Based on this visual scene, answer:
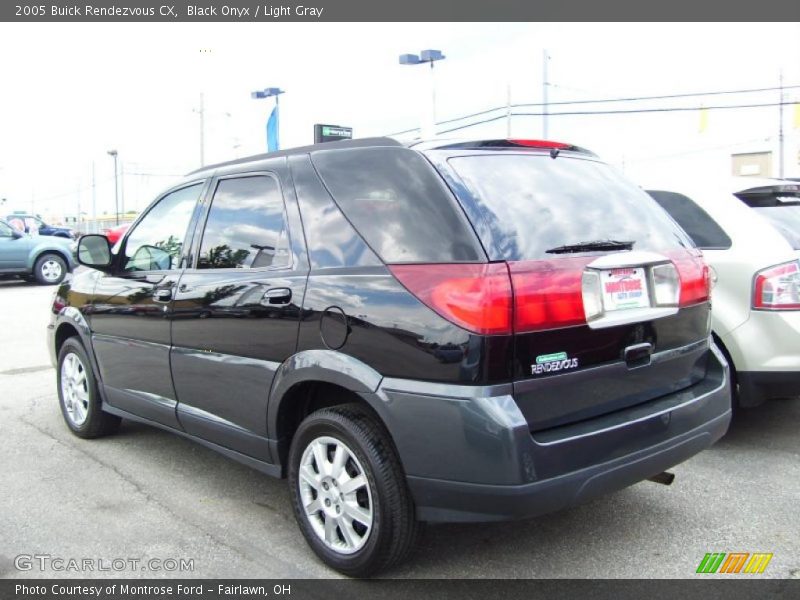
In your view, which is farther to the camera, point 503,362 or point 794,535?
point 794,535

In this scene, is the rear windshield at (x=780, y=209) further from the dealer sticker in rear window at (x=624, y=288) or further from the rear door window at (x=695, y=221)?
the dealer sticker in rear window at (x=624, y=288)

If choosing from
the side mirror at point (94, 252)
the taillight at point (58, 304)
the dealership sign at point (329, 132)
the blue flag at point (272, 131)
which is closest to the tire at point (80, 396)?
the taillight at point (58, 304)

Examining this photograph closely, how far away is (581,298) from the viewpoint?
8.47 feet

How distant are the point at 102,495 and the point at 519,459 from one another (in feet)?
8.45

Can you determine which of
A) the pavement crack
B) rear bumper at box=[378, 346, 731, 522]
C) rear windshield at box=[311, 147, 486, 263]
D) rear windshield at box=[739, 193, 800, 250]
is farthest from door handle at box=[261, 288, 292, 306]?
the pavement crack

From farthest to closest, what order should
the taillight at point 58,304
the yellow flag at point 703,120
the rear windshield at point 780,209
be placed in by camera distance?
the yellow flag at point 703,120, the taillight at point 58,304, the rear windshield at point 780,209

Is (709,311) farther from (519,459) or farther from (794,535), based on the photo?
(519,459)

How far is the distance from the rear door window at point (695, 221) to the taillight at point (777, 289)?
0.99 feet

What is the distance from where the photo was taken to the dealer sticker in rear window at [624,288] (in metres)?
2.64

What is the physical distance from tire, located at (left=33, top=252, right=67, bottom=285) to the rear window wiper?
1644 cm

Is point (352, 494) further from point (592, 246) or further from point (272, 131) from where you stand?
point (272, 131)

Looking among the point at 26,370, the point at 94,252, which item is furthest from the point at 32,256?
the point at 94,252

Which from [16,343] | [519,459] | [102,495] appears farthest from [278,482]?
[16,343]

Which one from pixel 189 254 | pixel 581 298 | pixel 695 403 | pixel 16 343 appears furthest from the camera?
pixel 16 343
